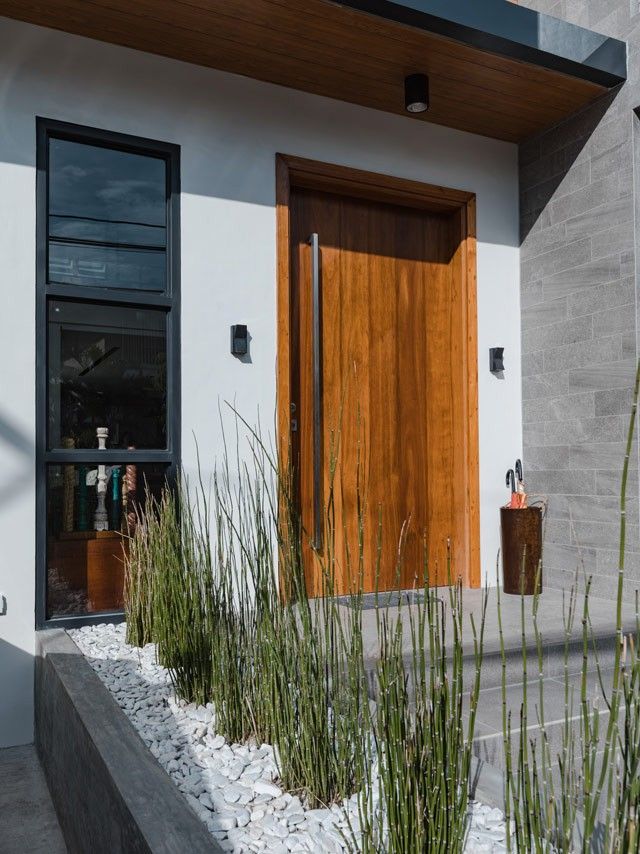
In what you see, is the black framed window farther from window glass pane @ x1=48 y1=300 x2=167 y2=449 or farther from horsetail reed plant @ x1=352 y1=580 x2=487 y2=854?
horsetail reed plant @ x1=352 y1=580 x2=487 y2=854

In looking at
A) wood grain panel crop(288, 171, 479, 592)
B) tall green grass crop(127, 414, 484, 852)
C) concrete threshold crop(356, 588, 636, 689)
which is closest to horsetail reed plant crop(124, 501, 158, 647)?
tall green grass crop(127, 414, 484, 852)

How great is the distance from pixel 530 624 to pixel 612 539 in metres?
0.85

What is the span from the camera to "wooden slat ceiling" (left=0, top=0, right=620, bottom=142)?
2.82 metres

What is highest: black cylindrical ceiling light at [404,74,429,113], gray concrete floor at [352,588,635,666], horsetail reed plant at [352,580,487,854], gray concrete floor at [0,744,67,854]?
black cylindrical ceiling light at [404,74,429,113]

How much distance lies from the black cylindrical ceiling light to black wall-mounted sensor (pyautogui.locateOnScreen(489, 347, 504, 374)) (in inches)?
50.8

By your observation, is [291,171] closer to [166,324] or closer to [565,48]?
[166,324]

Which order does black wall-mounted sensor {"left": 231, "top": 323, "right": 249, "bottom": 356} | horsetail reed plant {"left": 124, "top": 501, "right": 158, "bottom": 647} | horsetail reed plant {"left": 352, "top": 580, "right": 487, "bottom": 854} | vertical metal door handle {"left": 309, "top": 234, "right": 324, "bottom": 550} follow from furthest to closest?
1. vertical metal door handle {"left": 309, "top": 234, "right": 324, "bottom": 550}
2. black wall-mounted sensor {"left": 231, "top": 323, "right": 249, "bottom": 356}
3. horsetail reed plant {"left": 124, "top": 501, "right": 158, "bottom": 647}
4. horsetail reed plant {"left": 352, "top": 580, "right": 487, "bottom": 854}

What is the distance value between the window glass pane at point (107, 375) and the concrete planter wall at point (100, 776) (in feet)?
2.95

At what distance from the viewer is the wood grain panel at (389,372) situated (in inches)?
142

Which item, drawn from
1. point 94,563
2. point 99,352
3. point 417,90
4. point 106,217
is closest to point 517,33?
point 417,90

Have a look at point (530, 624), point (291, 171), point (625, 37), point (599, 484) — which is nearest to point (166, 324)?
point (291, 171)

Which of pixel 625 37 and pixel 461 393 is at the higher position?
pixel 625 37

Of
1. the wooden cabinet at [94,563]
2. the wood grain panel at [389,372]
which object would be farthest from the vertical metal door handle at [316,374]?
the wooden cabinet at [94,563]

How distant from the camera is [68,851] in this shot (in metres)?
1.91
